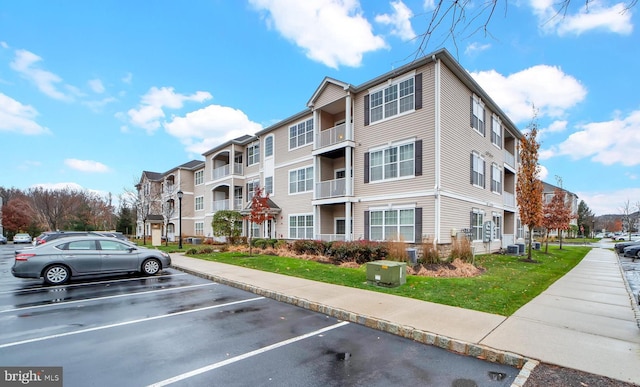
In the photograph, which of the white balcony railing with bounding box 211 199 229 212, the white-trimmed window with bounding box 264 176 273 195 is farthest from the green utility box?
the white balcony railing with bounding box 211 199 229 212

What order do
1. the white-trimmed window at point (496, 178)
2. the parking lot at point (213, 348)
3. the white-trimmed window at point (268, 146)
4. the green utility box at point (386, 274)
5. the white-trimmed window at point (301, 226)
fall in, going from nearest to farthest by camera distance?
the parking lot at point (213, 348)
the green utility box at point (386, 274)
the white-trimmed window at point (301, 226)
the white-trimmed window at point (496, 178)
the white-trimmed window at point (268, 146)

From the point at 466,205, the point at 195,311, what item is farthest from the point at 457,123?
the point at 195,311

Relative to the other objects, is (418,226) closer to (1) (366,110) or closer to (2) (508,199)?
(1) (366,110)

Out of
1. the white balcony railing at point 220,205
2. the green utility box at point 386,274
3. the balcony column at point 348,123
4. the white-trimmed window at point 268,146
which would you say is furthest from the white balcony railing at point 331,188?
the white balcony railing at point 220,205

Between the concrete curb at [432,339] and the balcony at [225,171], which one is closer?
the concrete curb at [432,339]

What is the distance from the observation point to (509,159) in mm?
25656

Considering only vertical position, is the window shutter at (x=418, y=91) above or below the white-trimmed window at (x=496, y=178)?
above

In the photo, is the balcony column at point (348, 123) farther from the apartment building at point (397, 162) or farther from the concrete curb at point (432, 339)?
the concrete curb at point (432, 339)

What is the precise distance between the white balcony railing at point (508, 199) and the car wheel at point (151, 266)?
24.1m

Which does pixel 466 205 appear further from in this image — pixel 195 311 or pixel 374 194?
pixel 195 311

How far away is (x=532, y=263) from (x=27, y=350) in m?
19.1

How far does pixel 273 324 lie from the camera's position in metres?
6.19

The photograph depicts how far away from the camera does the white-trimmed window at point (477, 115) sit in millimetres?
18719

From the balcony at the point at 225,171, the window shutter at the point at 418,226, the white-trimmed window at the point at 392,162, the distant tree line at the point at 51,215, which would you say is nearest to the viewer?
the window shutter at the point at 418,226
